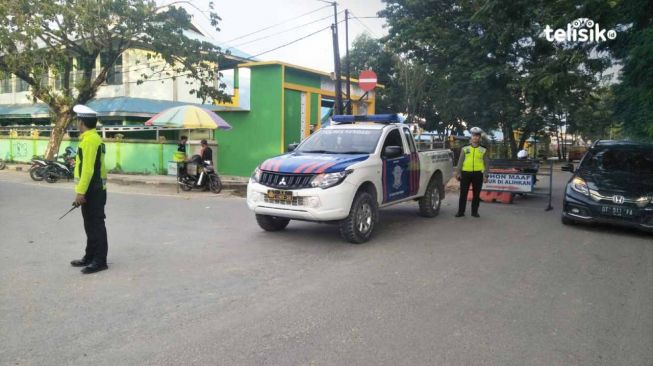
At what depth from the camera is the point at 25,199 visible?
1233 cm

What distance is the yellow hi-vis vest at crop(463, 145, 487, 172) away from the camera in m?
9.99

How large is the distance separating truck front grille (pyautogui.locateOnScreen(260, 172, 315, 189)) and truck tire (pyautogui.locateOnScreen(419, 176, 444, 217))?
138 inches

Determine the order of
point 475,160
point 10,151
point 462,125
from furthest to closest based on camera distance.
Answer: point 462,125
point 10,151
point 475,160

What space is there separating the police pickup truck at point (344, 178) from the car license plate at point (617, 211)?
10.2 feet

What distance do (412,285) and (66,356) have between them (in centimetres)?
329

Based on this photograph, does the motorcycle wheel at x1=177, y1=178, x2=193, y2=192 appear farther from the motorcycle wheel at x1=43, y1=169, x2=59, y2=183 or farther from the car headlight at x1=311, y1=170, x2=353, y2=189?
the car headlight at x1=311, y1=170, x2=353, y2=189

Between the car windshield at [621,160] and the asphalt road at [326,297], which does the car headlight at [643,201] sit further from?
the car windshield at [621,160]

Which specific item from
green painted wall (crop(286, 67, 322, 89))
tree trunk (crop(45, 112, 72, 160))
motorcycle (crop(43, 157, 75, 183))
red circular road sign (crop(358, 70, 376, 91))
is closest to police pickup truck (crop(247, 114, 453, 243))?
red circular road sign (crop(358, 70, 376, 91))

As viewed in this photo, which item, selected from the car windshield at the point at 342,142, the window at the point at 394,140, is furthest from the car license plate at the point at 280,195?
the window at the point at 394,140

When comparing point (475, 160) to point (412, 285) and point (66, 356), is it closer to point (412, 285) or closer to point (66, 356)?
point (412, 285)

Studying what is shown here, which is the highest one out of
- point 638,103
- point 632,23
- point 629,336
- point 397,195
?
point 632,23

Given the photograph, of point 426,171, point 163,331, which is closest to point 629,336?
point 163,331

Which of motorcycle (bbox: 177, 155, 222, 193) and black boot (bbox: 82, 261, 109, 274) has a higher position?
motorcycle (bbox: 177, 155, 222, 193)

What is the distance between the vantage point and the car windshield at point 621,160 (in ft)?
29.7
